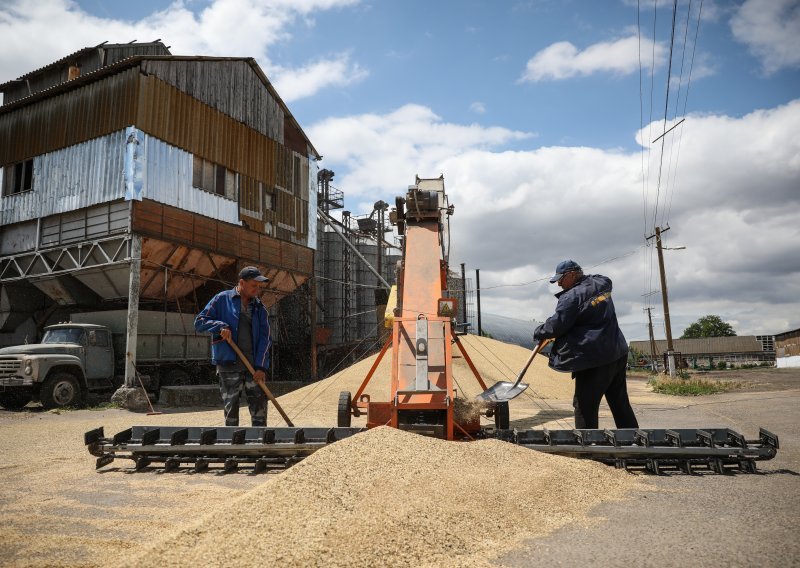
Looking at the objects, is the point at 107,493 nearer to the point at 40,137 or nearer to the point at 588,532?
the point at 588,532

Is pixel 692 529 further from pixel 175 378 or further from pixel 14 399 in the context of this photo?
pixel 175 378

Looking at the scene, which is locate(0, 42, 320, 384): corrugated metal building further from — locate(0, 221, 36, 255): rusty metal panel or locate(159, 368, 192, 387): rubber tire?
locate(159, 368, 192, 387): rubber tire

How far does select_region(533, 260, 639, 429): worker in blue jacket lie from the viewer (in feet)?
16.2

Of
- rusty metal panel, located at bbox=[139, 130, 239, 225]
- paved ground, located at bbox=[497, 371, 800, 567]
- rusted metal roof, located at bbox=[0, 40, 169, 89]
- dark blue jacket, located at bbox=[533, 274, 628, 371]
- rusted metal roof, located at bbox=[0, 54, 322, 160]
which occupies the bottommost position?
paved ground, located at bbox=[497, 371, 800, 567]

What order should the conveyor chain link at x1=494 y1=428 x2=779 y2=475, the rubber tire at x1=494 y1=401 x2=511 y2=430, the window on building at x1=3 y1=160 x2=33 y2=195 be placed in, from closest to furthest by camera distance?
the conveyor chain link at x1=494 y1=428 x2=779 y2=475 < the rubber tire at x1=494 y1=401 x2=511 y2=430 < the window on building at x1=3 y1=160 x2=33 y2=195

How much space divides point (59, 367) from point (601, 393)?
11.9 metres

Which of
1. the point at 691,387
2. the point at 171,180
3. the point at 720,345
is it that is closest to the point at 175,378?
the point at 171,180

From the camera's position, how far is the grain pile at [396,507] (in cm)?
248

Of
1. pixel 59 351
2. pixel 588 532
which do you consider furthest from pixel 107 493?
pixel 59 351

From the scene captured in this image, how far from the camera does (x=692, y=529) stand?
2.93m

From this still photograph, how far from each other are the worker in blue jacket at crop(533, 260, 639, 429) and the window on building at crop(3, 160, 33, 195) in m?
18.1

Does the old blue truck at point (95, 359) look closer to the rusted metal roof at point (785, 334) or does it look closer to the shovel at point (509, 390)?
the shovel at point (509, 390)

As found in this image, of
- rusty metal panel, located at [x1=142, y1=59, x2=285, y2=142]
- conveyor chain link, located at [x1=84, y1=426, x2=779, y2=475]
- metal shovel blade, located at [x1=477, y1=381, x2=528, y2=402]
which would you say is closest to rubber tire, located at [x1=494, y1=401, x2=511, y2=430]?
metal shovel blade, located at [x1=477, y1=381, x2=528, y2=402]

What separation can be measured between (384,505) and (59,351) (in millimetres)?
12076
